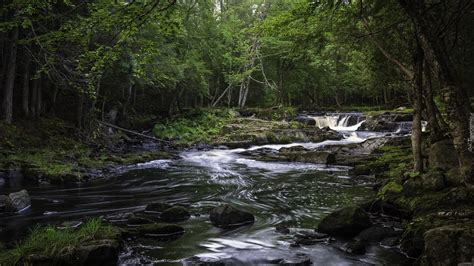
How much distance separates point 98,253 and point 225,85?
3765 cm

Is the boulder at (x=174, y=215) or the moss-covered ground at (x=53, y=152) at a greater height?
the moss-covered ground at (x=53, y=152)

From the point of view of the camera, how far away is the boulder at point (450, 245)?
4.64 meters

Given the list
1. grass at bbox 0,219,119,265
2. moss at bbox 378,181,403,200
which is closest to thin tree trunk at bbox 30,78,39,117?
grass at bbox 0,219,119,265

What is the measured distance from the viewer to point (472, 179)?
6.13m

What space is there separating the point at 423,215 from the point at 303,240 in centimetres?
206

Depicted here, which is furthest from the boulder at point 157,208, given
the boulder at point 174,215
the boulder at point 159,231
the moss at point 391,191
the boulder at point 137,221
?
the moss at point 391,191

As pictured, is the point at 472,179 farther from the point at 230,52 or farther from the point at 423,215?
the point at 230,52

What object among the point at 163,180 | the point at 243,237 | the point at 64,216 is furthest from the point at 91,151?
the point at 243,237

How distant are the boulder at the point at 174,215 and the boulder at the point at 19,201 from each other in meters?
3.44

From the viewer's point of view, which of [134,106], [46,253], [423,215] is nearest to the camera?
[46,253]

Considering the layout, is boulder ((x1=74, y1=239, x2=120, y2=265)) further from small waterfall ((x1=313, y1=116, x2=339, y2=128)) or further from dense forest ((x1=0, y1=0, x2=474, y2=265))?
small waterfall ((x1=313, y1=116, x2=339, y2=128))

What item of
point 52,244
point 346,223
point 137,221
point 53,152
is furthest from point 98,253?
A: point 53,152

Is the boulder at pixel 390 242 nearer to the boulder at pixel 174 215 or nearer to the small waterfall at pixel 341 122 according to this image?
the boulder at pixel 174 215

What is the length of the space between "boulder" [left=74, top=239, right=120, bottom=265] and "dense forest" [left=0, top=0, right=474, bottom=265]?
0.48 metres
